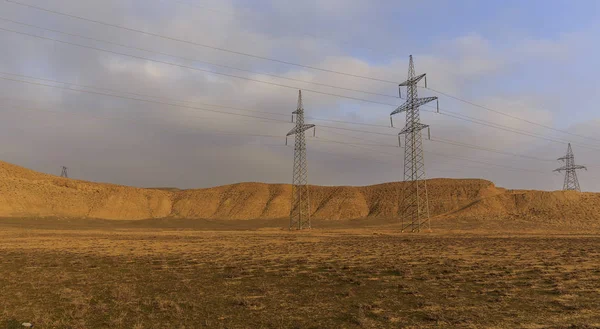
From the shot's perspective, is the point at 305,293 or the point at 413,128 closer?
the point at 305,293

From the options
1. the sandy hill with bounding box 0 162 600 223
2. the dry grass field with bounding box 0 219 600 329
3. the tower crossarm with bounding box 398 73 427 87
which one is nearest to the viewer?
the dry grass field with bounding box 0 219 600 329

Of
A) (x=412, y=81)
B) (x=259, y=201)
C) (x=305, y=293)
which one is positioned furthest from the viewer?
(x=259, y=201)

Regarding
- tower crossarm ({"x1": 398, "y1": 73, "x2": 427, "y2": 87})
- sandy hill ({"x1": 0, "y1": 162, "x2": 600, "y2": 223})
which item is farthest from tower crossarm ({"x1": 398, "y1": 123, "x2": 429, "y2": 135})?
sandy hill ({"x1": 0, "y1": 162, "x2": 600, "y2": 223})

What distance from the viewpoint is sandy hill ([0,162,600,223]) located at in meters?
85.5

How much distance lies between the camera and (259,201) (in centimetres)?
12581

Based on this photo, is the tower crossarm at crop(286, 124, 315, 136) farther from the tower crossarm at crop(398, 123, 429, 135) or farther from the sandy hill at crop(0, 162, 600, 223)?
the sandy hill at crop(0, 162, 600, 223)

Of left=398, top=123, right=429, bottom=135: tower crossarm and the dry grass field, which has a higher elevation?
left=398, top=123, right=429, bottom=135: tower crossarm

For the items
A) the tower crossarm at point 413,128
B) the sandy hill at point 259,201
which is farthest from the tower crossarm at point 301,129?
the sandy hill at point 259,201

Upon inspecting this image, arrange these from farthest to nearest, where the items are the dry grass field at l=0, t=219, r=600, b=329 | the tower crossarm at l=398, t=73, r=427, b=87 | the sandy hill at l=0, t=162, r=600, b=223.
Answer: the sandy hill at l=0, t=162, r=600, b=223 < the tower crossarm at l=398, t=73, r=427, b=87 < the dry grass field at l=0, t=219, r=600, b=329

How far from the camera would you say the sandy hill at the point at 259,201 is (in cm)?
8550

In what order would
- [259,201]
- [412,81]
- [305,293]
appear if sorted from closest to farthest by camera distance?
[305,293]
[412,81]
[259,201]

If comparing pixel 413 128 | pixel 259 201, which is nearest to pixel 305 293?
pixel 413 128

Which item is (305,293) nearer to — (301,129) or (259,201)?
(301,129)

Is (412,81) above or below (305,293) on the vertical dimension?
above
